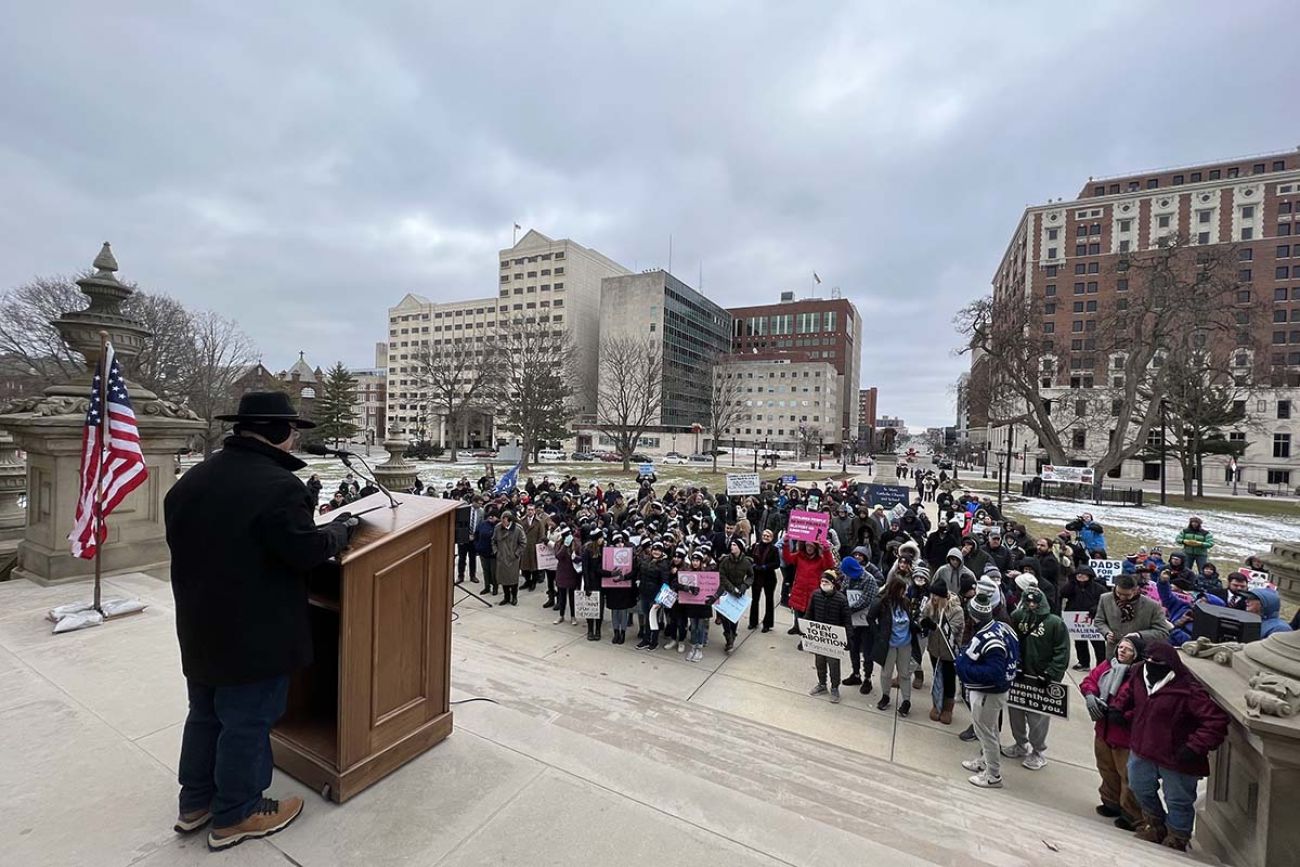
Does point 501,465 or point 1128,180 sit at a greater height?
point 1128,180

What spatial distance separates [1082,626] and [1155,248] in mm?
77790

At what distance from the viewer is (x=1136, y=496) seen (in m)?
30.1

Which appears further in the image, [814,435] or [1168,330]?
[814,435]

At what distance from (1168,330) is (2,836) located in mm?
43772

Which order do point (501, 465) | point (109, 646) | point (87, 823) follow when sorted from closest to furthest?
1. point (87, 823)
2. point (109, 646)
3. point (501, 465)

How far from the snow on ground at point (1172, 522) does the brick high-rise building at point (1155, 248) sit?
29.0m

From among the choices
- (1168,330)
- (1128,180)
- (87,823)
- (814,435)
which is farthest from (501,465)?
(1128,180)

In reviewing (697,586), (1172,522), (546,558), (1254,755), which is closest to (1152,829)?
(1254,755)

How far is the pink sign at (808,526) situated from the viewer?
A: 9531mm

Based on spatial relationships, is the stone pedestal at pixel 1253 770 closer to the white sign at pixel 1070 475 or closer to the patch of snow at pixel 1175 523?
the patch of snow at pixel 1175 523

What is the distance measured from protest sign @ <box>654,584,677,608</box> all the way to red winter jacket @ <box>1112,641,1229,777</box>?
4729 mm

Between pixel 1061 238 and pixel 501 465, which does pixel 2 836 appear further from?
pixel 1061 238

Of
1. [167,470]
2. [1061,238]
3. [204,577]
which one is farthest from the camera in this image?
[1061,238]

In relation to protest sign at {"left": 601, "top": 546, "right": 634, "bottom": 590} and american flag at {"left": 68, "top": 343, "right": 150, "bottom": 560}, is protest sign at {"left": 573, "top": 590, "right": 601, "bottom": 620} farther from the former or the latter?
american flag at {"left": 68, "top": 343, "right": 150, "bottom": 560}
